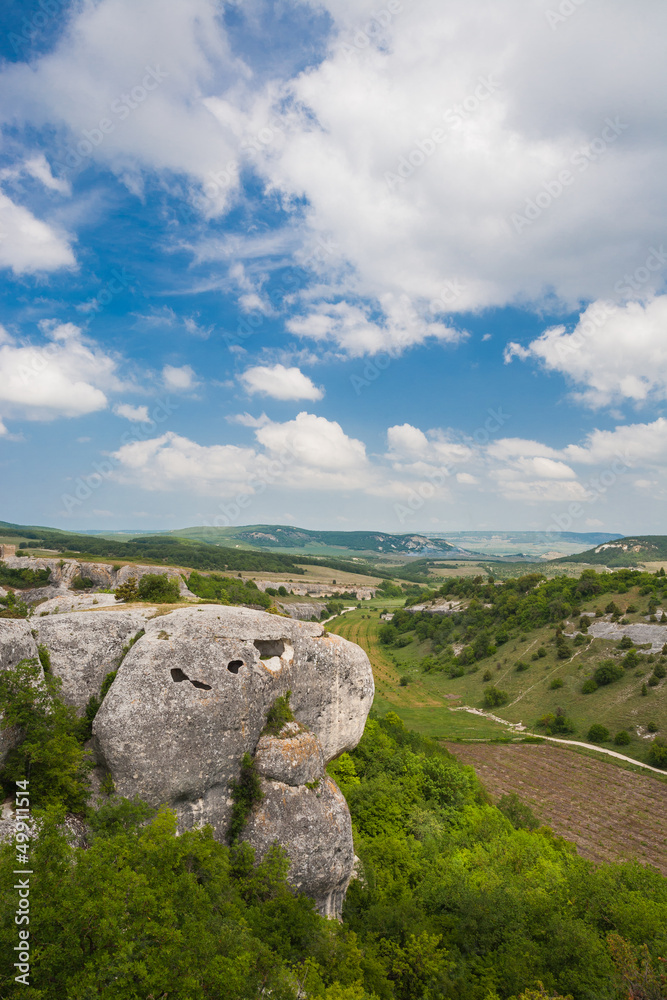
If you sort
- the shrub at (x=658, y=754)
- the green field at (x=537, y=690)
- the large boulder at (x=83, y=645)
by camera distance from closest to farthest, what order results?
the large boulder at (x=83, y=645), the shrub at (x=658, y=754), the green field at (x=537, y=690)

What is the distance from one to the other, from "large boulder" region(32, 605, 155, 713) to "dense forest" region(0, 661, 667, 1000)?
904mm

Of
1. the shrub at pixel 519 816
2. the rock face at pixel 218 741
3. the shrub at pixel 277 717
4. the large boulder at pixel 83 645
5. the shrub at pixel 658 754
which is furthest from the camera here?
the shrub at pixel 658 754

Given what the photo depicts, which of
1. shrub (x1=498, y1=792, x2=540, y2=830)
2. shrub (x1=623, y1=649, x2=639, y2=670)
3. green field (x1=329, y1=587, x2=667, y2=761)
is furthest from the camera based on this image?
shrub (x1=623, y1=649, x2=639, y2=670)

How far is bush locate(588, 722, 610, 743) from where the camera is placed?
2671 inches

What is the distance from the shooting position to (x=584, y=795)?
166 feet

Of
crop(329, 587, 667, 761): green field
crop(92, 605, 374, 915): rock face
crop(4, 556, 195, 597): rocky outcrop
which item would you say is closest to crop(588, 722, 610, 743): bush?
crop(329, 587, 667, 761): green field

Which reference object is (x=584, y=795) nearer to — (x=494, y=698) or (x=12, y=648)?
(x=494, y=698)

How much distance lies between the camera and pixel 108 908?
11188 mm


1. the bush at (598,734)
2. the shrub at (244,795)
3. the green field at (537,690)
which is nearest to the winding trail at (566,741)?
the bush at (598,734)

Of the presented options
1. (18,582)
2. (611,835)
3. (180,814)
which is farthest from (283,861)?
(18,582)

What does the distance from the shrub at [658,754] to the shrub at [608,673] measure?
17018 mm

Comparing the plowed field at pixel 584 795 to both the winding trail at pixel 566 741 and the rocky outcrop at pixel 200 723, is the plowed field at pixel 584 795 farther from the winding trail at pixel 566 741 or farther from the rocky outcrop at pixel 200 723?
the rocky outcrop at pixel 200 723

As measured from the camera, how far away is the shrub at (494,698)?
87500 mm

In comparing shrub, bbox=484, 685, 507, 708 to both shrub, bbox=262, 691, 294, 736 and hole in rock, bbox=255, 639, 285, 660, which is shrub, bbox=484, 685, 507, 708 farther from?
hole in rock, bbox=255, 639, 285, 660
